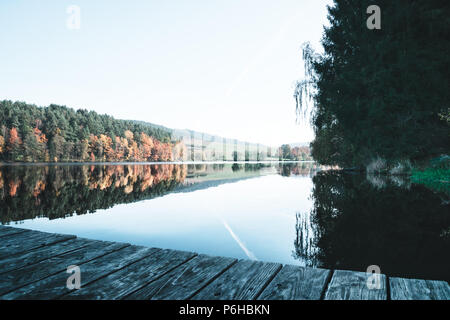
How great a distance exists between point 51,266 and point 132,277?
823 mm

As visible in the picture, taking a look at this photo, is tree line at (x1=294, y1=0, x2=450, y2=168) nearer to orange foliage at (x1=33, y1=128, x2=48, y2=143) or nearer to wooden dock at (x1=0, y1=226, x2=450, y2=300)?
wooden dock at (x1=0, y1=226, x2=450, y2=300)

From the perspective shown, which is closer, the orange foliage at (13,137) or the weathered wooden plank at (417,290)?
the weathered wooden plank at (417,290)

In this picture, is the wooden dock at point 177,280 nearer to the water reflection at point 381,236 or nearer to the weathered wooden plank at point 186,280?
the weathered wooden plank at point 186,280

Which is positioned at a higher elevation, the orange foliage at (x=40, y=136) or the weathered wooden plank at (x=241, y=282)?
the orange foliage at (x=40, y=136)

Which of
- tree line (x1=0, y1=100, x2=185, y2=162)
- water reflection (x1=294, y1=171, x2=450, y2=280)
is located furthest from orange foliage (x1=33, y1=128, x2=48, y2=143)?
water reflection (x1=294, y1=171, x2=450, y2=280)

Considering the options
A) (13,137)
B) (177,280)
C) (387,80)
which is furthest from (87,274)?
(13,137)

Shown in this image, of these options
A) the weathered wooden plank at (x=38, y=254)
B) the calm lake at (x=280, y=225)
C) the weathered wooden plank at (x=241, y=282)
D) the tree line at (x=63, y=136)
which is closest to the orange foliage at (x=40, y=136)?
the tree line at (x=63, y=136)

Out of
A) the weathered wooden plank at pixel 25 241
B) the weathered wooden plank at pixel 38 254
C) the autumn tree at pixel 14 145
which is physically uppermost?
the autumn tree at pixel 14 145

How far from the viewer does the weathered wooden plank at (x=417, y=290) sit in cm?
176

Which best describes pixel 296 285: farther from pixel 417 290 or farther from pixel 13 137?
pixel 13 137

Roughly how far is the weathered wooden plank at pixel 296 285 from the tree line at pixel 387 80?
1777 cm

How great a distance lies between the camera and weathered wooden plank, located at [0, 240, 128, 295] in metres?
2.03

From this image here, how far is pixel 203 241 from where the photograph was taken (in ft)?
18.4
